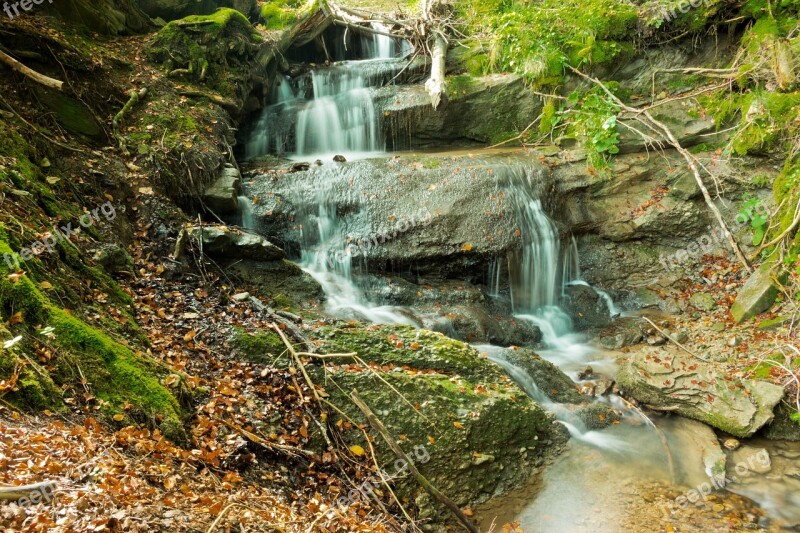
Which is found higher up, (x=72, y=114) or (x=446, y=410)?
(x=72, y=114)

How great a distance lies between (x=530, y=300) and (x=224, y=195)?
5393mm

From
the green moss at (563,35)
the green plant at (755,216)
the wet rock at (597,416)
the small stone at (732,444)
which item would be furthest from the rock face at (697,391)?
the green moss at (563,35)

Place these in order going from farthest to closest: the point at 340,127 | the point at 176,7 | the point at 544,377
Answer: the point at 340,127 → the point at 176,7 → the point at 544,377

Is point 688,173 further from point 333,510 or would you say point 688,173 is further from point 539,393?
point 333,510

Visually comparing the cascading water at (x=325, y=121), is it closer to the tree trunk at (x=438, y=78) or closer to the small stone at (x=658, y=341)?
the tree trunk at (x=438, y=78)

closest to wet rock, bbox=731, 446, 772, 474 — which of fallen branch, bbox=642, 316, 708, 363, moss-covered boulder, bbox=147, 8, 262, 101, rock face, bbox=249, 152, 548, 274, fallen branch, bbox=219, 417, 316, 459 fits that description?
fallen branch, bbox=642, 316, 708, 363

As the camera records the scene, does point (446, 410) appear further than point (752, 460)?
No

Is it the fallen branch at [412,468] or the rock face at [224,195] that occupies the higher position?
the rock face at [224,195]

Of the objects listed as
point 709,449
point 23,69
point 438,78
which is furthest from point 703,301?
point 23,69

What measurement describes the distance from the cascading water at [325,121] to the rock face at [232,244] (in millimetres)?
3918

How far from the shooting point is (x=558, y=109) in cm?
1027

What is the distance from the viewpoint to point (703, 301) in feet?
27.3

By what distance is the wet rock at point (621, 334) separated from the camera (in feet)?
26.1

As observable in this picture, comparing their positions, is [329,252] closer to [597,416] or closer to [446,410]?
[446,410]
